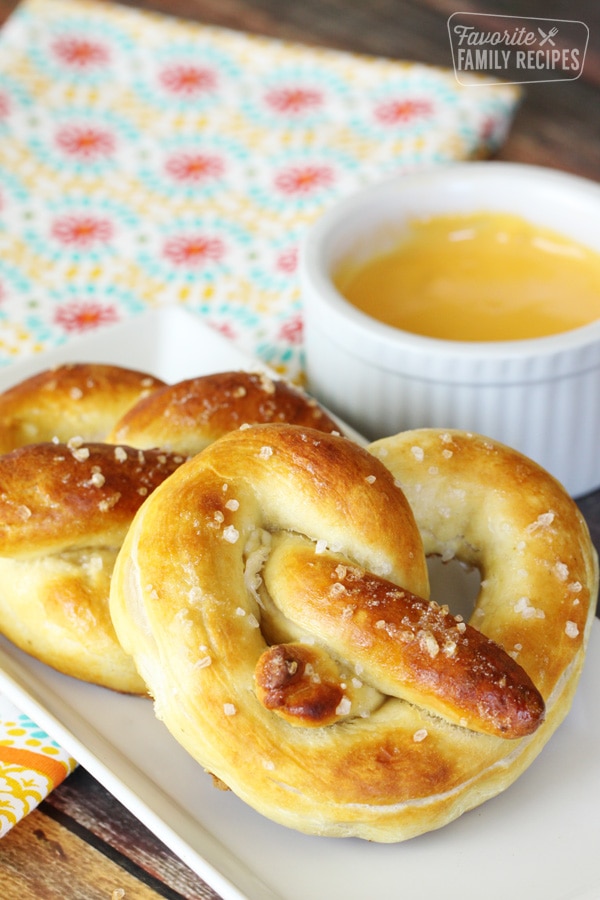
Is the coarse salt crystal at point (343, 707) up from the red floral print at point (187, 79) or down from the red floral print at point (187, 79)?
up

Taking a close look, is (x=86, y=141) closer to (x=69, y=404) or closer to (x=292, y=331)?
(x=292, y=331)

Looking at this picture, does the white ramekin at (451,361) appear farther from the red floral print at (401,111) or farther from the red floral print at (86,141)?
the red floral print at (86,141)

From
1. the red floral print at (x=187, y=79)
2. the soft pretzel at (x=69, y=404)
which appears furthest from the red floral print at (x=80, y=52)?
the soft pretzel at (x=69, y=404)

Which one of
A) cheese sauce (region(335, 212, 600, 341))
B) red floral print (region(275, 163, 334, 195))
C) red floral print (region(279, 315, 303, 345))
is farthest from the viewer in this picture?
red floral print (region(275, 163, 334, 195))

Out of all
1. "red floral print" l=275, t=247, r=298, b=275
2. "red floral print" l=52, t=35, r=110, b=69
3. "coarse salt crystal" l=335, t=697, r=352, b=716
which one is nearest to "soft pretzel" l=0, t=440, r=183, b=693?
"coarse salt crystal" l=335, t=697, r=352, b=716

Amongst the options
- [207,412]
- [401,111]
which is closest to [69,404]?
[207,412]

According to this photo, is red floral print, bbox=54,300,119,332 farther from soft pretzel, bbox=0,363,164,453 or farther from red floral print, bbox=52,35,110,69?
red floral print, bbox=52,35,110,69
